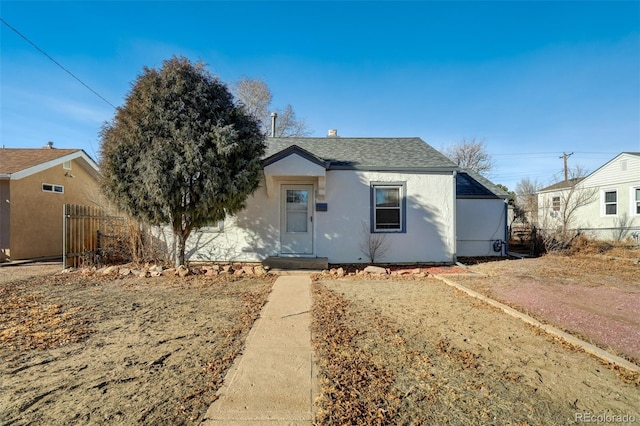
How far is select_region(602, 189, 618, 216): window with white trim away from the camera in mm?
16500

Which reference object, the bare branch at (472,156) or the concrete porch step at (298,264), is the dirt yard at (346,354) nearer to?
the concrete porch step at (298,264)

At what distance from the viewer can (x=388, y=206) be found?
31.2ft

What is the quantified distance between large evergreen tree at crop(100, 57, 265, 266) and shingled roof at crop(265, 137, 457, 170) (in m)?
1.98

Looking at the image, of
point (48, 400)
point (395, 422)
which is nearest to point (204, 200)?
point (48, 400)

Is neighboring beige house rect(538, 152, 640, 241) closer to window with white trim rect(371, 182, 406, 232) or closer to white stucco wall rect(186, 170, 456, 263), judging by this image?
white stucco wall rect(186, 170, 456, 263)

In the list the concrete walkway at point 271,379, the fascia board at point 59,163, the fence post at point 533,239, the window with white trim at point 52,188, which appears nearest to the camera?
the concrete walkway at point 271,379

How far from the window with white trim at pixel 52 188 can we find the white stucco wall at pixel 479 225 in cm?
1561

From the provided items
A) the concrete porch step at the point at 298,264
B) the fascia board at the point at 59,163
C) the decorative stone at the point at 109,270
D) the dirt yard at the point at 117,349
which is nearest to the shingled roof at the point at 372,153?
the concrete porch step at the point at 298,264

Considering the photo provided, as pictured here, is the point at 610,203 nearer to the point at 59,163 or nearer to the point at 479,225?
the point at 479,225

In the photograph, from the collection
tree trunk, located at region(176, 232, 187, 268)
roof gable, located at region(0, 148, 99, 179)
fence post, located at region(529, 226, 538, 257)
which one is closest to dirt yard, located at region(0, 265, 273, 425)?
tree trunk, located at region(176, 232, 187, 268)

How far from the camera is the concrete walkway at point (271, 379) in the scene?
A: 7.40 feet

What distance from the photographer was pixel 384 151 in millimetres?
10414

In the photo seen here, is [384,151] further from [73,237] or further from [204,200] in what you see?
[73,237]

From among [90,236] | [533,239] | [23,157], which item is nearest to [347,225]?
[90,236]
